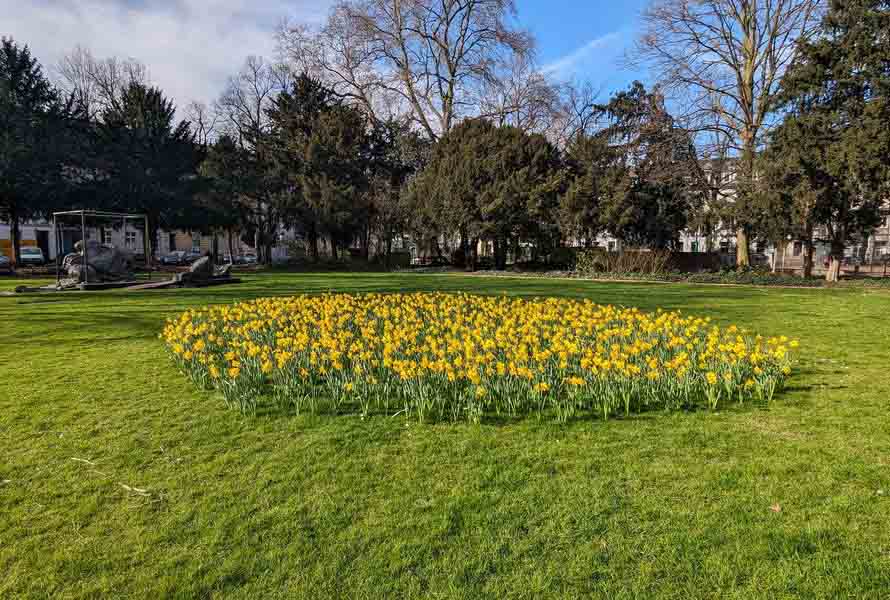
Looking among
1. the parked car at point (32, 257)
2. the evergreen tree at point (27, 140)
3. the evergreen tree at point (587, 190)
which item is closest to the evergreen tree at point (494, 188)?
the evergreen tree at point (587, 190)

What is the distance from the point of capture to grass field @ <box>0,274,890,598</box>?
232 cm

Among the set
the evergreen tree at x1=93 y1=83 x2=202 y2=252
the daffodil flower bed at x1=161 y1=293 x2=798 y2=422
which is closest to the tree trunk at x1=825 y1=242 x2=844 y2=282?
the daffodil flower bed at x1=161 y1=293 x2=798 y2=422

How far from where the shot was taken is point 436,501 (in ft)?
9.84

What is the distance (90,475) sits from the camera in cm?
330

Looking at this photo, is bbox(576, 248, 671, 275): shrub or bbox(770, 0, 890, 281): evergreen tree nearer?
bbox(770, 0, 890, 281): evergreen tree

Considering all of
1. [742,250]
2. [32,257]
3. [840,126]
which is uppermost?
[840,126]

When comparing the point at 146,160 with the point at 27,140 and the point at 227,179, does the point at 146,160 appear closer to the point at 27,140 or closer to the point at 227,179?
the point at 227,179

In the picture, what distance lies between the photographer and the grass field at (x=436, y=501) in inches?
91.5

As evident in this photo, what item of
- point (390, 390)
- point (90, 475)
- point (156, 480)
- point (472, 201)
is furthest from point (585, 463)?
point (472, 201)

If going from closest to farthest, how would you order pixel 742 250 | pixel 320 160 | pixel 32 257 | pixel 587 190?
pixel 742 250
pixel 587 190
pixel 320 160
pixel 32 257

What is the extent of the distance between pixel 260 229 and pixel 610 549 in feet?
128

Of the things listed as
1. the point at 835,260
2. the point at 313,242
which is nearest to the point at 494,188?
the point at 313,242

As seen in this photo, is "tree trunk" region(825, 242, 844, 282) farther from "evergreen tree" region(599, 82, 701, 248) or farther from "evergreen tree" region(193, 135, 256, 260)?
"evergreen tree" region(193, 135, 256, 260)

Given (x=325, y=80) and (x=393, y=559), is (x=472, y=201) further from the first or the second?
(x=393, y=559)
